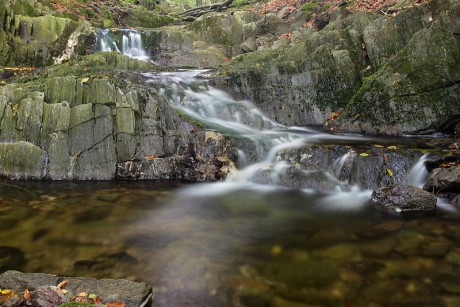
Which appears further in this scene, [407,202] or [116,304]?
[407,202]

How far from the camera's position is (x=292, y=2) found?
19.6 metres

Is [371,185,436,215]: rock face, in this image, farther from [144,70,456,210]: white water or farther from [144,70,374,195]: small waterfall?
[144,70,374,195]: small waterfall

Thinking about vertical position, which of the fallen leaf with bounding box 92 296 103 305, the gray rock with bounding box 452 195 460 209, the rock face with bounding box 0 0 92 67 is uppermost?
the rock face with bounding box 0 0 92 67

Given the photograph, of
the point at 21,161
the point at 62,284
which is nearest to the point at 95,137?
the point at 21,161

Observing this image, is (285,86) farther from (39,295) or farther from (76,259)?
(39,295)

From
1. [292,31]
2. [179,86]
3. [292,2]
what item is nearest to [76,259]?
[179,86]

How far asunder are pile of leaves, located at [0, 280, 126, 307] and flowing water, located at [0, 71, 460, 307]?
0.57 m

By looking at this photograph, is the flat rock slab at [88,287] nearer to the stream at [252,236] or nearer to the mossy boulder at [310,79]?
the stream at [252,236]

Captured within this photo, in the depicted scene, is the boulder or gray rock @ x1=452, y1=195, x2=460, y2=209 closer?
gray rock @ x1=452, y1=195, x2=460, y2=209

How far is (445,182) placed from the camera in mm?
5871

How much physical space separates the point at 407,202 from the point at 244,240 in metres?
2.97

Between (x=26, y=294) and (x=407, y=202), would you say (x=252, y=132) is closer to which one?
(x=407, y=202)

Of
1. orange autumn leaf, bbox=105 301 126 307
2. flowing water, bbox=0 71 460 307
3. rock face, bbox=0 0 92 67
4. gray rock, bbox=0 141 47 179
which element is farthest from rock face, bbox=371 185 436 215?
rock face, bbox=0 0 92 67

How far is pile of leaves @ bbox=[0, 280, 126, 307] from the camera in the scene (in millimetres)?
2557
